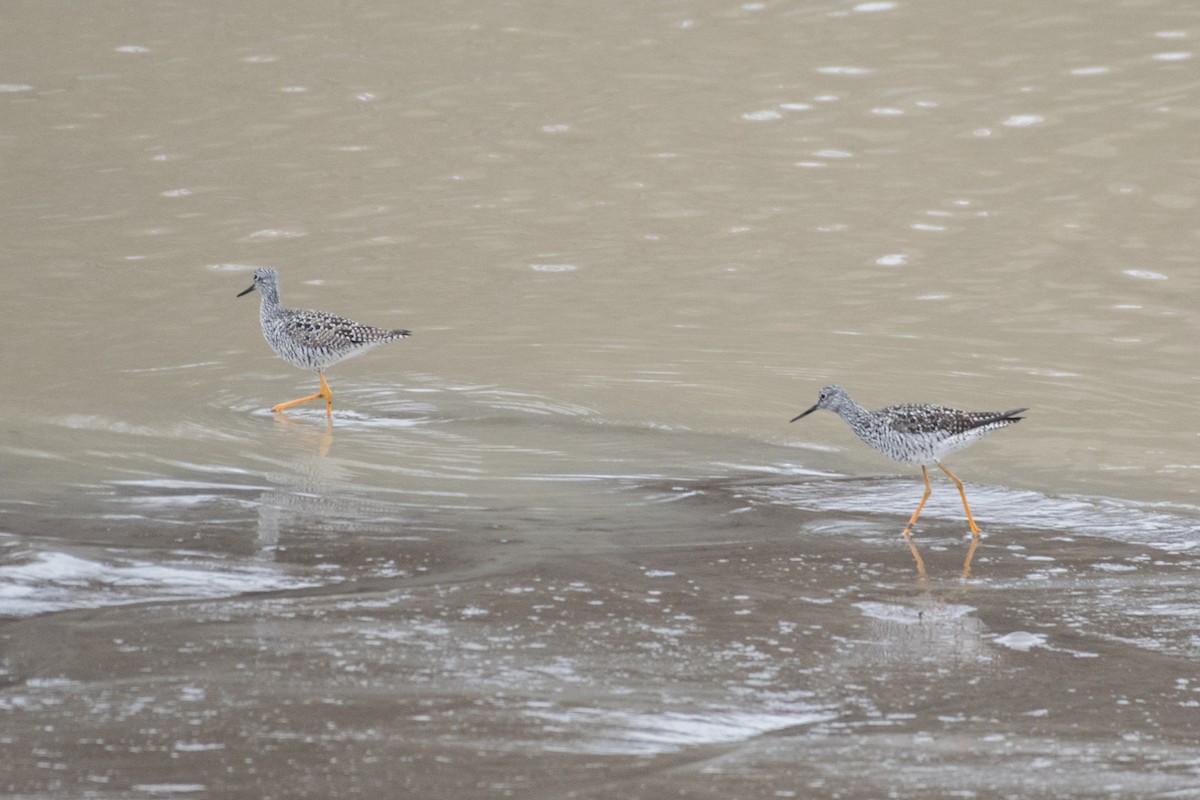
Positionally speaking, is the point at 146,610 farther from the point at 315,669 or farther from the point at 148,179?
the point at 148,179

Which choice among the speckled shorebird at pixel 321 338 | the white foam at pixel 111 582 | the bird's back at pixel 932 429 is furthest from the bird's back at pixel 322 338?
the white foam at pixel 111 582

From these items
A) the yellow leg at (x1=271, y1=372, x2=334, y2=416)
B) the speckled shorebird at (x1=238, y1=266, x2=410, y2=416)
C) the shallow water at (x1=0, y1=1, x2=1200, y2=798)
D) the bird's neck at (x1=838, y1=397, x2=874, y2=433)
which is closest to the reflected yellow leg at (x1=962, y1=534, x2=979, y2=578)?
the shallow water at (x1=0, y1=1, x2=1200, y2=798)

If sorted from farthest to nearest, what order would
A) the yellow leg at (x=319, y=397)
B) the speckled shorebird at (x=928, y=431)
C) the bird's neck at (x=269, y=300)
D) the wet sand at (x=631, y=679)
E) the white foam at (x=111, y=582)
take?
the bird's neck at (x=269, y=300), the yellow leg at (x=319, y=397), the speckled shorebird at (x=928, y=431), the white foam at (x=111, y=582), the wet sand at (x=631, y=679)

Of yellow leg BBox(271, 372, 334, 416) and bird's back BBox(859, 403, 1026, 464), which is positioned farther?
yellow leg BBox(271, 372, 334, 416)

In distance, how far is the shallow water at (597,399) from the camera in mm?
5355

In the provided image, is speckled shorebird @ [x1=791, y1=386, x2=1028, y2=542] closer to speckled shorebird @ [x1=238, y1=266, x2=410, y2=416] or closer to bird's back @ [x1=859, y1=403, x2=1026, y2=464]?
bird's back @ [x1=859, y1=403, x2=1026, y2=464]

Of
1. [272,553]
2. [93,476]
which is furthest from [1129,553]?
[93,476]

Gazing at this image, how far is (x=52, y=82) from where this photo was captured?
20.1m

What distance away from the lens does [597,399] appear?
11125mm

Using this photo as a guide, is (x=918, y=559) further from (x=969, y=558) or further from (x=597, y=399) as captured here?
(x=597, y=399)

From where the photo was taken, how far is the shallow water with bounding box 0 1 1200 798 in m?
5.36

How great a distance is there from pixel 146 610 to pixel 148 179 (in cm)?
1167

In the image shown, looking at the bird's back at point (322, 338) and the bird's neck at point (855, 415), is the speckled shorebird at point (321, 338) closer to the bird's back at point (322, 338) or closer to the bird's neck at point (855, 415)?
the bird's back at point (322, 338)

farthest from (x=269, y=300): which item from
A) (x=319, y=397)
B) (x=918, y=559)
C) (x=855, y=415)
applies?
(x=918, y=559)
